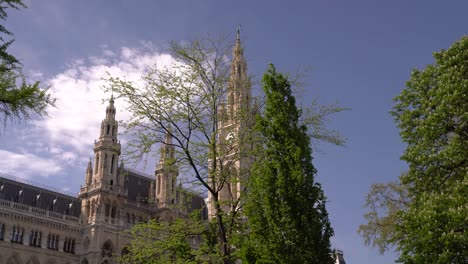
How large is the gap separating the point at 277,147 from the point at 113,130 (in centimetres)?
5281

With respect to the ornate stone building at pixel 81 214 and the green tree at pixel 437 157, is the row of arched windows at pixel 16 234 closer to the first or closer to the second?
the ornate stone building at pixel 81 214

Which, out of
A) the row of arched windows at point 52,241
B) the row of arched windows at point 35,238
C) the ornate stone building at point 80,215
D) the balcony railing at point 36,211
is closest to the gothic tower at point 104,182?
the ornate stone building at point 80,215

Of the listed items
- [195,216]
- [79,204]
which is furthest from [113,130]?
[195,216]

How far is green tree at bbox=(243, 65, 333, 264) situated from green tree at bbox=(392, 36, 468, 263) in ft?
12.4

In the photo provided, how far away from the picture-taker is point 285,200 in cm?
1536

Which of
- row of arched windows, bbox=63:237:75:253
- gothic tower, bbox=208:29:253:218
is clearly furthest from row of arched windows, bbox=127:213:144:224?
gothic tower, bbox=208:29:253:218

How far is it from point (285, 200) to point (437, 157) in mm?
6149

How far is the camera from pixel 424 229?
16.4m

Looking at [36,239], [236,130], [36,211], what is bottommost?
[236,130]

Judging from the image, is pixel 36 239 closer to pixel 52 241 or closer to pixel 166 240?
pixel 52 241

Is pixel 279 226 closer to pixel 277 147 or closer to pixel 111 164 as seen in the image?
pixel 277 147

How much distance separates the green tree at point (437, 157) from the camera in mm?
16141

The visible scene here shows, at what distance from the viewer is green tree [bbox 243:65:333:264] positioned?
14844 millimetres

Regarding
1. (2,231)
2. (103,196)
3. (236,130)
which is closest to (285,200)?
(236,130)
